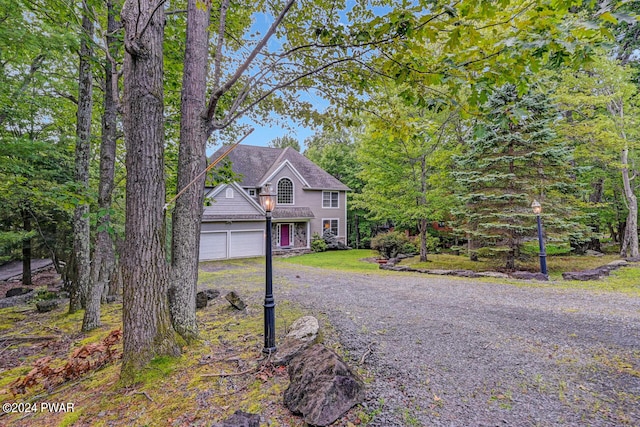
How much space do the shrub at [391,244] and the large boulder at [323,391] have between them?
48.0ft

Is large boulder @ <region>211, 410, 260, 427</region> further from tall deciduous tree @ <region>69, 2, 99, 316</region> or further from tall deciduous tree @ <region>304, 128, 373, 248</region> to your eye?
tall deciduous tree @ <region>304, 128, 373, 248</region>

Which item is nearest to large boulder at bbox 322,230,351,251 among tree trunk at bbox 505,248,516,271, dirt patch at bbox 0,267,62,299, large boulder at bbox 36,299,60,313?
tree trunk at bbox 505,248,516,271

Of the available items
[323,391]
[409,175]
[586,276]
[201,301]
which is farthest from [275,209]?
[323,391]

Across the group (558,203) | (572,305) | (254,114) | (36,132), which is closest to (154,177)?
(254,114)

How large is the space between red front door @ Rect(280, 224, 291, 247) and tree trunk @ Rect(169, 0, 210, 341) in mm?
16668

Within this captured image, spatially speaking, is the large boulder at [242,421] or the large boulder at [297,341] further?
the large boulder at [297,341]

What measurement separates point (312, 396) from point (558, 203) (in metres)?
12.5

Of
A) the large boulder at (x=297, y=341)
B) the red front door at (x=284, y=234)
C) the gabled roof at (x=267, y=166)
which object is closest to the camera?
the large boulder at (x=297, y=341)

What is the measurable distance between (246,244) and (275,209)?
12.3 feet

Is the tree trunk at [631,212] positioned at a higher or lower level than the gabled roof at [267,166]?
lower

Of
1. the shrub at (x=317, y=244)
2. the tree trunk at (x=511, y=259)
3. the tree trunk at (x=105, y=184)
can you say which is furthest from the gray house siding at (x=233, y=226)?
the tree trunk at (x=511, y=259)

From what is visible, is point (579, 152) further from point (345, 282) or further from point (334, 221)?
point (334, 221)

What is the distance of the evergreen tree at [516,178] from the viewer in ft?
33.7

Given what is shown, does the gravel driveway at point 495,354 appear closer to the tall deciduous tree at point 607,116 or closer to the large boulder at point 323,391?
the large boulder at point 323,391
